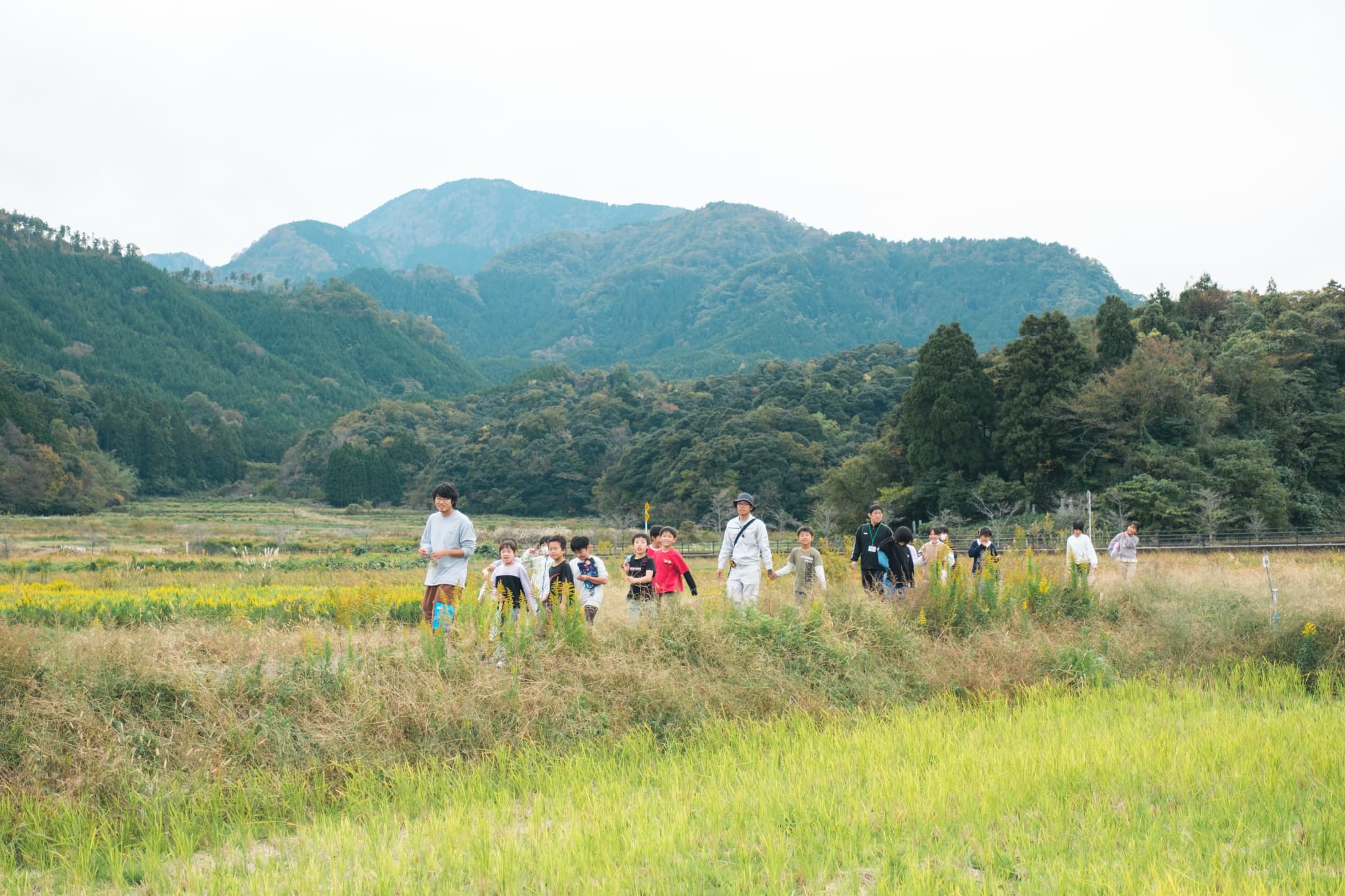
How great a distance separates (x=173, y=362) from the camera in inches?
4902

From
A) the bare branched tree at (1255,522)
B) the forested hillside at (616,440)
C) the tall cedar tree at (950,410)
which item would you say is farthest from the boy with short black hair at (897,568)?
the forested hillside at (616,440)

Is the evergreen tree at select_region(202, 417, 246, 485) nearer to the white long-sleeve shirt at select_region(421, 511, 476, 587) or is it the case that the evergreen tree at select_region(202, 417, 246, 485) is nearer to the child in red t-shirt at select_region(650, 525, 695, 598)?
the white long-sleeve shirt at select_region(421, 511, 476, 587)

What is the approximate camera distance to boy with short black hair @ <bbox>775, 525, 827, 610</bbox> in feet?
33.0

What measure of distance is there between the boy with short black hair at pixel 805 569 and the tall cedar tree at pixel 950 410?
29670 mm

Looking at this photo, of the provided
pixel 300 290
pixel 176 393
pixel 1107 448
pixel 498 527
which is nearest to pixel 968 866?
pixel 1107 448

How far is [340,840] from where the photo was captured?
4988mm

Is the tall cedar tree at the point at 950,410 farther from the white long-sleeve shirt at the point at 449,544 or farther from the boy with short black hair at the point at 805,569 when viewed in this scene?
the white long-sleeve shirt at the point at 449,544

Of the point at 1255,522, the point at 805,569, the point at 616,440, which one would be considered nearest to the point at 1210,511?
the point at 1255,522

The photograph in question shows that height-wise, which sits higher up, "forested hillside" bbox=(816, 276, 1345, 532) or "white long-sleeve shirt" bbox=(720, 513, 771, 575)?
"forested hillside" bbox=(816, 276, 1345, 532)

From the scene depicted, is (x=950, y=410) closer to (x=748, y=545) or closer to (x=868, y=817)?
(x=748, y=545)

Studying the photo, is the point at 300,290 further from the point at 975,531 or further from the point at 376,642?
the point at 376,642

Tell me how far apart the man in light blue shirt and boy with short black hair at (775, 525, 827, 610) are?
10.6 ft

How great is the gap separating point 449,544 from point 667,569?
2.15 meters

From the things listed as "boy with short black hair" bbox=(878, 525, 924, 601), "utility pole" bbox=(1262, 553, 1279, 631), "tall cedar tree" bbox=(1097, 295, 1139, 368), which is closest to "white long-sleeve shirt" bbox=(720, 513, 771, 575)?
"boy with short black hair" bbox=(878, 525, 924, 601)
